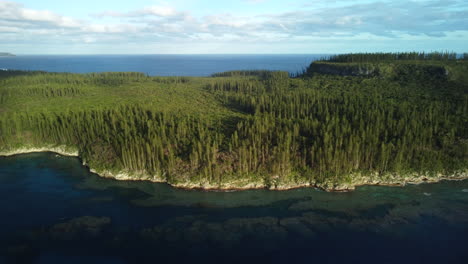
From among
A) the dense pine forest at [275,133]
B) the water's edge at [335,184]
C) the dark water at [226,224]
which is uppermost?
the dense pine forest at [275,133]

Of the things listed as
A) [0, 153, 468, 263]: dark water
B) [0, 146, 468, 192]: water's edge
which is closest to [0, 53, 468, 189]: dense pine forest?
[0, 146, 468, 192]: water's edge

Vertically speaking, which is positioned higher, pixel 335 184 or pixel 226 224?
pixel 335 184

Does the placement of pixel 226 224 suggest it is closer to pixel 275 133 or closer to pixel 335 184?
pixel 335 184

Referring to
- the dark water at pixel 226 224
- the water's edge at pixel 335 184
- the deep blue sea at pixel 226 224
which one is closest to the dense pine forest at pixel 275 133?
the water's edge at pixel 335 184

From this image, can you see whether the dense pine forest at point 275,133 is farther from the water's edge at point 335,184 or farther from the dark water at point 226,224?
the dark water at point 226,224

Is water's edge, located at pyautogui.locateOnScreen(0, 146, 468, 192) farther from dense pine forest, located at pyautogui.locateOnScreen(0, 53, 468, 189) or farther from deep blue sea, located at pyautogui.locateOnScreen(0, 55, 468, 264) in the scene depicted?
deep blue sea, located at pyautogui.locateOnScreen(0, 55, 468, 264)

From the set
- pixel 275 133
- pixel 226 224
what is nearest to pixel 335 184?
pixel 275 133
